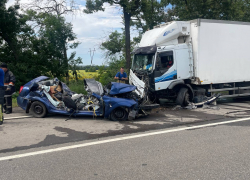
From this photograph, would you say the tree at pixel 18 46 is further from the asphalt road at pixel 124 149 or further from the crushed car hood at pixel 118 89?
the crushed car hood at pixel 118 89

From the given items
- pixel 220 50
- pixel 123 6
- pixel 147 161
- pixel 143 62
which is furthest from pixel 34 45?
pixel 147 161

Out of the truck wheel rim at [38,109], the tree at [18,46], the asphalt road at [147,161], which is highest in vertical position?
the tree at [18,46]

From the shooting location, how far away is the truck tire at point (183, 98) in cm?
946

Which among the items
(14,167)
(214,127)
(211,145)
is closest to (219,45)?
(214,127)

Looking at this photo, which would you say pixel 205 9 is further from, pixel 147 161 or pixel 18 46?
pixel 147 161

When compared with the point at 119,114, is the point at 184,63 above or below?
above

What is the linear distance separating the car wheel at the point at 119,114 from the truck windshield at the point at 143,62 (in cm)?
260

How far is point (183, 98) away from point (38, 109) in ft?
17.8

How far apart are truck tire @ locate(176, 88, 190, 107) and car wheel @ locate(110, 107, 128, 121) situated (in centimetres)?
314

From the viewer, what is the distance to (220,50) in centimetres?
1010

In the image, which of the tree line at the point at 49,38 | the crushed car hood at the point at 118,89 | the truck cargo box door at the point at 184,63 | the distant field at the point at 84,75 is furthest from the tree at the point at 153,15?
the crushed car hood at the point at 118,89

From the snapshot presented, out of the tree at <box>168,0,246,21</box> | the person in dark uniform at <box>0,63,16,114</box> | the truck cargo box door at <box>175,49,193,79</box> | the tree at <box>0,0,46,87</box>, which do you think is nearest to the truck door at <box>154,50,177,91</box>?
the truck cargo box door at <box>175,49,193,79</box>

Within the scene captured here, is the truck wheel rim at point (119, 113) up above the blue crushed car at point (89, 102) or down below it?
below

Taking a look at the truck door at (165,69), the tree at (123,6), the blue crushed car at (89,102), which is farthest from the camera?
the tree at (123,6)
